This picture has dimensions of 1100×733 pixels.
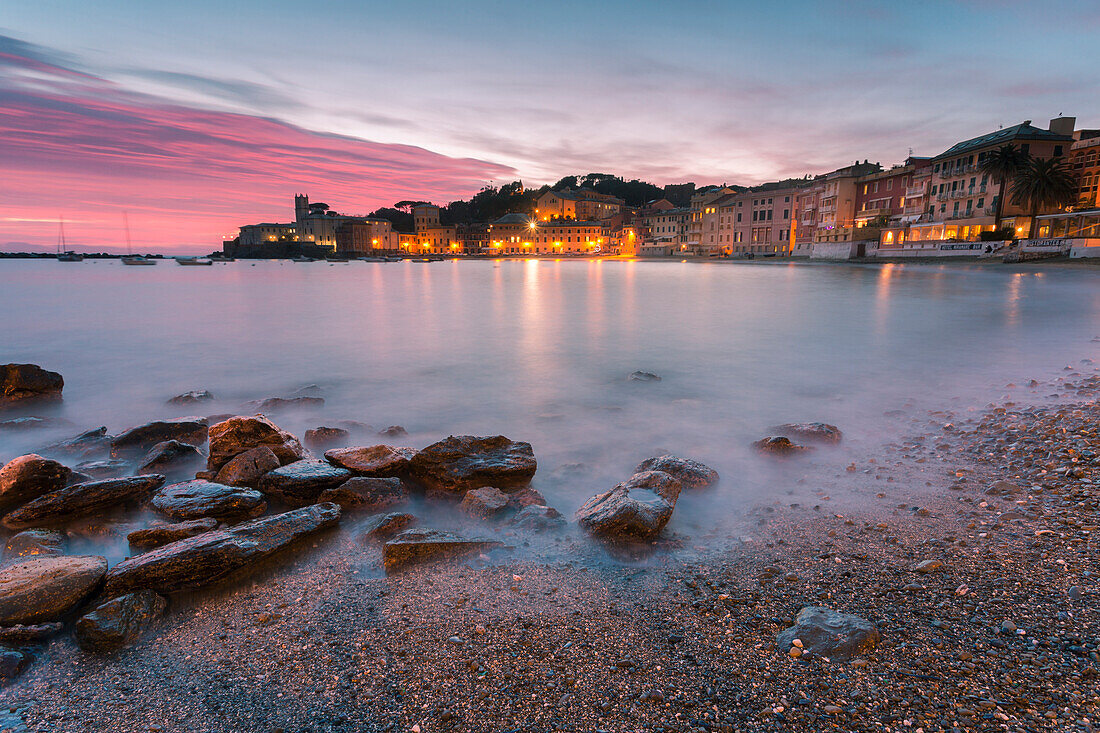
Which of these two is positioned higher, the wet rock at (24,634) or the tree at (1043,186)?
the tree at (1043,186)

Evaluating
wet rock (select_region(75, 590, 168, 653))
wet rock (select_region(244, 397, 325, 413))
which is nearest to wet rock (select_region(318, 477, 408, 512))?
wet rock (select_region(75, 590, 168, 653))

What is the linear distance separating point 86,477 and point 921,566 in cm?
822

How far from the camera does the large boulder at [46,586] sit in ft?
11.1

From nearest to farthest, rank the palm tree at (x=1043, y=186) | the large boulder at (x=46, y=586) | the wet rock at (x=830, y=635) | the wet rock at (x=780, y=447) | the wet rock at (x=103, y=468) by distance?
the wet rock at (x=830, y=635), the large boulder at (x=46, y=586), the wet rock at (x=103, y=468), the wet rock at (x=780, y=447), the palm tree at (x=1043, y=186)

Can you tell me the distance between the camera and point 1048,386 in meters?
8.93

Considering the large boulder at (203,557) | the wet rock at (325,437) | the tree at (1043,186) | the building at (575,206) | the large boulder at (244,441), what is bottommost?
the wet rock at (325,437)

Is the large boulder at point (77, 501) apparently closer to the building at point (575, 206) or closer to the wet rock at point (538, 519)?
the wet rock at point (538, 519)

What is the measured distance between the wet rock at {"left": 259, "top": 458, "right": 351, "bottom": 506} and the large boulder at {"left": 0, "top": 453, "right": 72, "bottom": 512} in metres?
2.17

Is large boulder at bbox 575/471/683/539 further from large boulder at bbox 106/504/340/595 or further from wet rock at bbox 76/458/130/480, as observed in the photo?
wet rock at bbox 76/458/130/480

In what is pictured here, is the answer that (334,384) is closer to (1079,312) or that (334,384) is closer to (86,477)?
(86,477)

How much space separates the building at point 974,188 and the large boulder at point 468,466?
6693 centimetres

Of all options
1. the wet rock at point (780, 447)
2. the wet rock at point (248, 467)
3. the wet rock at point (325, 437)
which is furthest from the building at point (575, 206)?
the wet rock at point (248, 467)

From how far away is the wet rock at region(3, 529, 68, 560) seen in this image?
174 inches

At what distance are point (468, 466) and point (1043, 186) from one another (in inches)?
2693
